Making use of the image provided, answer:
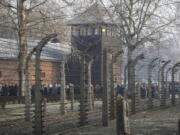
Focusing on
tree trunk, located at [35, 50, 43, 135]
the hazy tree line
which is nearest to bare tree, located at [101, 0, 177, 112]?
the hazy tree line

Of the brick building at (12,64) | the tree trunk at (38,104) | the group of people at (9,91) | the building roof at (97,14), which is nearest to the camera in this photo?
the tree trunk at (38,104)

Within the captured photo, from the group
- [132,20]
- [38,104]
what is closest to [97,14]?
[132,20]

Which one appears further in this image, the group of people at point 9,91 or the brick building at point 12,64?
the group of people at point 9,91

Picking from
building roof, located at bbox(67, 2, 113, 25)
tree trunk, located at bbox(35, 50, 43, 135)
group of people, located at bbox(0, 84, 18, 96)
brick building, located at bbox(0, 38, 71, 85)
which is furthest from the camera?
building roof, located at bbox(67, 2, 113, 25)

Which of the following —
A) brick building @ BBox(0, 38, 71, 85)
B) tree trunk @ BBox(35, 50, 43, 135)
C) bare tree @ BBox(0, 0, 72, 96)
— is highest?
bare tree @ BBox(0, 0, 72, 96)

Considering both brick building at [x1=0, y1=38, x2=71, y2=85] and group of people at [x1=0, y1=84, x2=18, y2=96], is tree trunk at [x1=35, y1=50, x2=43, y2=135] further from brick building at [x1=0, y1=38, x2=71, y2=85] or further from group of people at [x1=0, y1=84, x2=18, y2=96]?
group of people at [x1=0, y1=84, x2=18, y2=96]

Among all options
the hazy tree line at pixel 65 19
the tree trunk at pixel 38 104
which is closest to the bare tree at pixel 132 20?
the hazy tree line at pixel 65 19

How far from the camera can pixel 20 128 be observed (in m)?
11.0

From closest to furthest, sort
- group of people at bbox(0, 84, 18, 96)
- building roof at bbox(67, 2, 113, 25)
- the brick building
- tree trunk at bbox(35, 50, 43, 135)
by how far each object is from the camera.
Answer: tree trunk at bbox(35, 50, 43, 135) → the brick building → group of people at bbox(0, 84, 18, 96) → building roof at bbox(67, 2, 113, 25)

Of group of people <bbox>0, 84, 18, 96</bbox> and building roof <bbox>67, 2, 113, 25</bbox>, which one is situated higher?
building roof <bbox>67, 2, 113, 25</bbox>

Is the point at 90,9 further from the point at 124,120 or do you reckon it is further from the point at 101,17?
the point at 124,120

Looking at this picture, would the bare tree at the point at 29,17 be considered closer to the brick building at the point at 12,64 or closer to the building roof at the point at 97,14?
the building roof at the point at 97,14

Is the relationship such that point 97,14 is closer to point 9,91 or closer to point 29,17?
point 29,17

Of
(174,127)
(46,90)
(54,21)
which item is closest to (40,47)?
(174,127)
